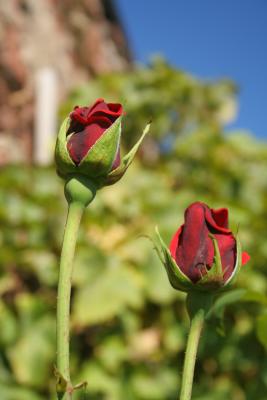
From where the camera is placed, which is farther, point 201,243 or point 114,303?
point 114,303

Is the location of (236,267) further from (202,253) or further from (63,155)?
(63,155)

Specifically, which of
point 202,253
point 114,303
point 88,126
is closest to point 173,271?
point 202,253

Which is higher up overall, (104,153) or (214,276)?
(104,153)

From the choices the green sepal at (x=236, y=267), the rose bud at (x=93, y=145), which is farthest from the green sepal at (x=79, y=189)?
the green sepal at (x=236, y=267)

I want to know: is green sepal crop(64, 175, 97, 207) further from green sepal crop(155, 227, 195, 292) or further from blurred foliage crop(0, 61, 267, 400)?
blurred foliage crop(0, 61, 267, 400)

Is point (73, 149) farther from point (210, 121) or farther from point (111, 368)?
point (210, 121)

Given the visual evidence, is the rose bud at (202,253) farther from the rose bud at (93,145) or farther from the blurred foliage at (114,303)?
the blurred foliage at (114,303)
